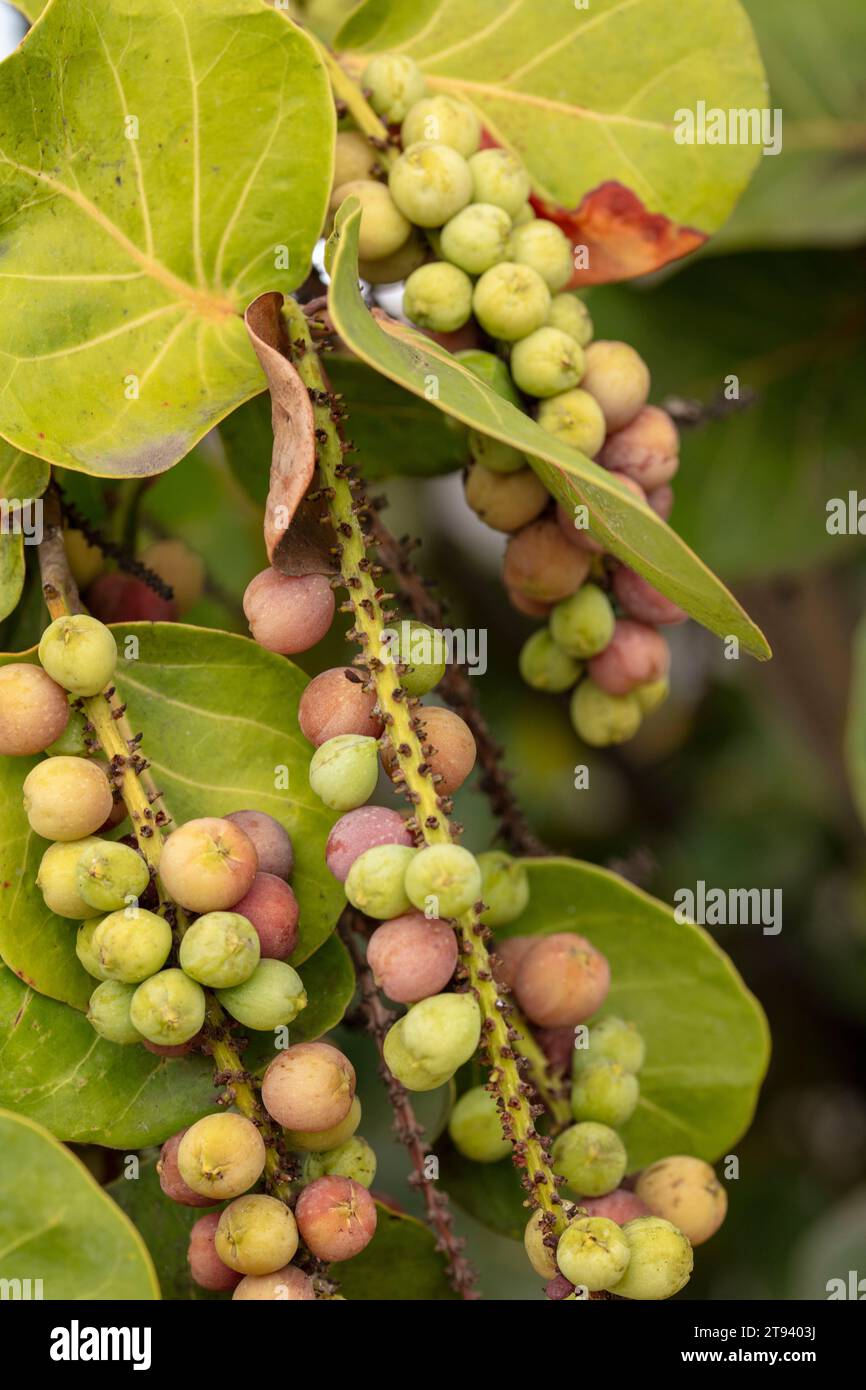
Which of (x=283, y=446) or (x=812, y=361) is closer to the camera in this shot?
(x=283, y=446)

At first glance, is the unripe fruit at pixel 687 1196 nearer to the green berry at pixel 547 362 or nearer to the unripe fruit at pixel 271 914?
the unripe fruit at pixel 271 914

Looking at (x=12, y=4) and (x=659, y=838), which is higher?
(x=12, y=4)

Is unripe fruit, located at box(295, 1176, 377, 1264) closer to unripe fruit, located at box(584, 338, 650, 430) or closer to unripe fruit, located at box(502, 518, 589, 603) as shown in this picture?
unripe fruit, located at box(502, 518, 589, 603)

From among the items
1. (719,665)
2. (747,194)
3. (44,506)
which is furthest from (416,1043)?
(719,665)

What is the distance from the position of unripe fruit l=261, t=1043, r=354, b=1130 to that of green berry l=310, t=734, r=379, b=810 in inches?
5.5

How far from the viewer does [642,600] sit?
1.00 meters

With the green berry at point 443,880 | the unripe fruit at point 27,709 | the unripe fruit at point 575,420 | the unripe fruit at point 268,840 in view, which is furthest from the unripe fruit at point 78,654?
the unripe fruit at point 575,420

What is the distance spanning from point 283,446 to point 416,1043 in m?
0.33

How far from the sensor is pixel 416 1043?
0.71 m

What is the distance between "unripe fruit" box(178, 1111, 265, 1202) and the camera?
0.73m

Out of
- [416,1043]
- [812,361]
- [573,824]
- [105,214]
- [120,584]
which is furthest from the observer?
[573,824]

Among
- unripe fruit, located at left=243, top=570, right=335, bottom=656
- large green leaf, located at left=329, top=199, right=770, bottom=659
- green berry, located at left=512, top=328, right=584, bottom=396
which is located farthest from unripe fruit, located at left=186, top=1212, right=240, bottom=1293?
green berry, located at left=512, top=328, right=584, bottom=396

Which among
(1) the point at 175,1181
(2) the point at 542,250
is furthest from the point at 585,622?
(1) the point at 175,1181

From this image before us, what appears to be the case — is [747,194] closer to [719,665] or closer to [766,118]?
[766,118]
